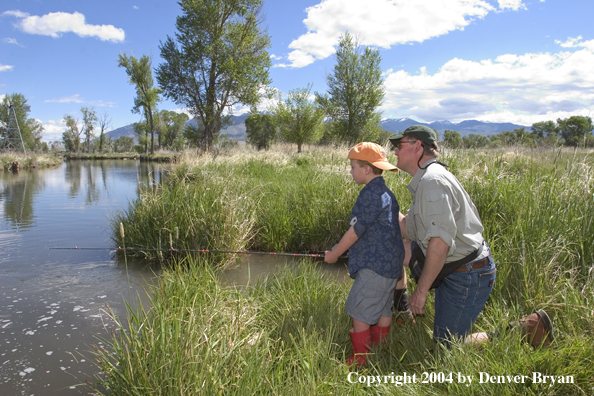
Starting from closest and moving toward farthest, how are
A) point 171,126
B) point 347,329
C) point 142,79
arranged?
point 347,329, point 142,79, point 171,126

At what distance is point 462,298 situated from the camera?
2338 mm

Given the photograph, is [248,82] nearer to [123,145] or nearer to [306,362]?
[306,362]

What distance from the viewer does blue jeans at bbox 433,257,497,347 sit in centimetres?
231

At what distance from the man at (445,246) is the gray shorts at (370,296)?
217mm

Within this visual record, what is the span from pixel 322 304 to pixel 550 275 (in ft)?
6.25

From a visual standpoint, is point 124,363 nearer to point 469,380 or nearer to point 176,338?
point 176,338

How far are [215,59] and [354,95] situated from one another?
1159 cm

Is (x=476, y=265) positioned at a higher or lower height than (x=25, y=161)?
lower

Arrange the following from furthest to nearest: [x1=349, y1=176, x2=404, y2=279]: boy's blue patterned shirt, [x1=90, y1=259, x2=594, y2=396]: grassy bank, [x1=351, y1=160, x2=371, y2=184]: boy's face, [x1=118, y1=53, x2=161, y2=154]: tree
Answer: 1. [x1=118, y1=53, x2=161, y2=154]: tree
2. [x1=351, y1=160, x2=371, y2=184]: boy's face
3. [x1=349, y1=176, x2=404, y2=279]: boy's blue patterned shirt
4. [x1=90, y1=259, x2=594, y2=396]: grassy bank

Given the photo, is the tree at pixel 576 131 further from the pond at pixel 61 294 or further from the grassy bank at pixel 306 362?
the pond at pixel 61 294

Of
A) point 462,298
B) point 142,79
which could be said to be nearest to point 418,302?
point 462,298

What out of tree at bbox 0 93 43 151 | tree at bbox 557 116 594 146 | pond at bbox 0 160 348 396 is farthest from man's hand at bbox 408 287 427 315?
tree at bbox 0 93 43 151

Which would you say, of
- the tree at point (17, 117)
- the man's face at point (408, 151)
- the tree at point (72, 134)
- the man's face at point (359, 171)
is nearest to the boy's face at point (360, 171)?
the man's face at point (359, 171)

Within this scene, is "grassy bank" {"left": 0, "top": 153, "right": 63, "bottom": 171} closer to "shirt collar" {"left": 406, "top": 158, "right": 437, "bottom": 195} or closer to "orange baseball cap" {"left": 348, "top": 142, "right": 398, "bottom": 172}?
"orange baseball cap" {"left": 348, "top": 142, "right": 398, "bottom": 172}
